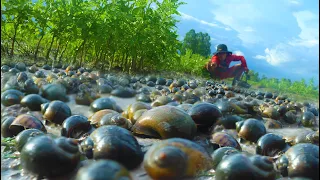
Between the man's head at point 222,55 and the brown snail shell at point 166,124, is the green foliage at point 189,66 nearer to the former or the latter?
the man's head at point 222,55

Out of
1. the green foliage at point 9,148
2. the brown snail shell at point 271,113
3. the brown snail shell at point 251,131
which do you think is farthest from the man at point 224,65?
the green foliage at point 9,148

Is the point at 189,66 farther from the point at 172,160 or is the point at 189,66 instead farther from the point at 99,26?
the point at 172,160

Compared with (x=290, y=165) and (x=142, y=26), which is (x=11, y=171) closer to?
(x=290, y=165)

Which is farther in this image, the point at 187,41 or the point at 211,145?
the point at 187,41

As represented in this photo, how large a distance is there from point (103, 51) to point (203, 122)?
27.0 feet

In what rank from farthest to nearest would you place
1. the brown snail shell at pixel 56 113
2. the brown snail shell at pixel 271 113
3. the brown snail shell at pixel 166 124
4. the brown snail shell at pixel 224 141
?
the brown snail shell at pixel 271 113
the brown snail shell at pixel 56 113
the brown snail shell at pixel 224 141
the brown snail shell at pixel 166 124

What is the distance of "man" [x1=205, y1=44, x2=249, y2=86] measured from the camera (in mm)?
9625

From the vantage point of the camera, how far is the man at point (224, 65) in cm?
962

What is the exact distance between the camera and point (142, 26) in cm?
986

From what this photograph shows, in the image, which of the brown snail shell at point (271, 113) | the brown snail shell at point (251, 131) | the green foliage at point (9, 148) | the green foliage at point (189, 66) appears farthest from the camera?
the green foliage at point (189, 66)

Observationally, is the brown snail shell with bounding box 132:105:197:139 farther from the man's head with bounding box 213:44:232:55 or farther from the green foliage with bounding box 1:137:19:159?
the man's head with bounding box 213:44:232:55

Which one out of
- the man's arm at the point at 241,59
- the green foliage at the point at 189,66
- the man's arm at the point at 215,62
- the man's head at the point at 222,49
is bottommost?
the green foliage at the point at 189,66

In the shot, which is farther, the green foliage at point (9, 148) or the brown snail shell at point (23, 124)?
the brown snail shell at point (23, 124)

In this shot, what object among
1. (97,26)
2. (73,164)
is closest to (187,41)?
(97,26)
